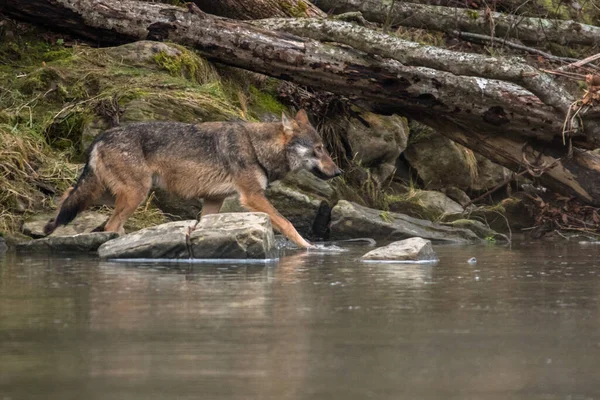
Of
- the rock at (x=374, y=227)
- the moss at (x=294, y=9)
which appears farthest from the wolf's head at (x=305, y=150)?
the moss at (x=294, y=9)

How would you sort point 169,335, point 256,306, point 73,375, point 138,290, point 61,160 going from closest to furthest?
point 73,375 → point 169,335 → point 256,306 → point 138,290 → point 61,160

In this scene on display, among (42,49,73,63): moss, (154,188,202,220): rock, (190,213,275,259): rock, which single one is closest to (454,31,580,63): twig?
(154,188,202,220): rock

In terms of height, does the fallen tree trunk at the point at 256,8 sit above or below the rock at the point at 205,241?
above

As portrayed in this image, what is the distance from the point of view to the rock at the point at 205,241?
895cm

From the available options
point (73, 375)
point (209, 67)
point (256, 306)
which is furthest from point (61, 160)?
point (73, 375)

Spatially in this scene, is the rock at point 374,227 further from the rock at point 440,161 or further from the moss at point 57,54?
the moss at point 57,54

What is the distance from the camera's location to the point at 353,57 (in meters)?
12.7

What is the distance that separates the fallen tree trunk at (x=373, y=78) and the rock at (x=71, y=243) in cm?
383

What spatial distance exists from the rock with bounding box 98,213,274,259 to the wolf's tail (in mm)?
1227

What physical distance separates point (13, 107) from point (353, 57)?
3.91m

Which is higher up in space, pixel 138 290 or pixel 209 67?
pixel 209 67

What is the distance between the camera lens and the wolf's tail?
10281 mm

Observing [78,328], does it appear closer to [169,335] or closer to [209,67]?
[169,335]

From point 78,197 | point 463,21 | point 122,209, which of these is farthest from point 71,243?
point 463,21
